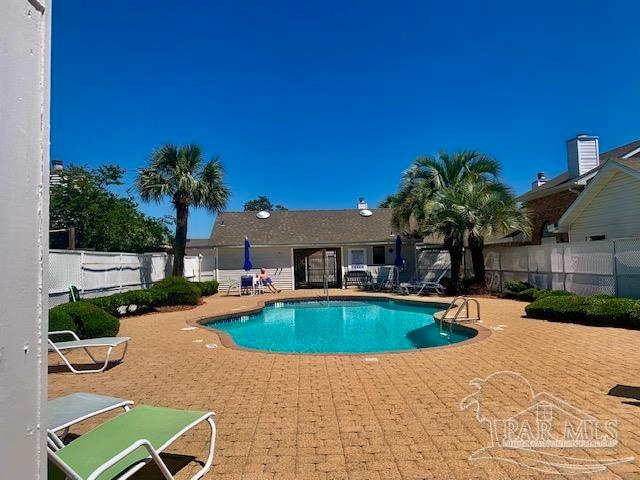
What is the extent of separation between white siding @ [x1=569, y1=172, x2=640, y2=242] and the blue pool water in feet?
21.4

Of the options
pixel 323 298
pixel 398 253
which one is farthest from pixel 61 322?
pixel 398 253

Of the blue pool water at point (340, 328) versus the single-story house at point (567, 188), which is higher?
the single-story house at point (567, 188)

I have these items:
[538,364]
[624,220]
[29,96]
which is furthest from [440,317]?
[29,96]

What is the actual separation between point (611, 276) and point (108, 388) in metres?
12.8

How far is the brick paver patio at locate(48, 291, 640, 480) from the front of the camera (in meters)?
3.26

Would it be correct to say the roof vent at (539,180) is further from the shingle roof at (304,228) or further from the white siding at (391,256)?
the white siding at (391,256)

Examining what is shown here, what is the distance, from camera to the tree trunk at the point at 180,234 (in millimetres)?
17578

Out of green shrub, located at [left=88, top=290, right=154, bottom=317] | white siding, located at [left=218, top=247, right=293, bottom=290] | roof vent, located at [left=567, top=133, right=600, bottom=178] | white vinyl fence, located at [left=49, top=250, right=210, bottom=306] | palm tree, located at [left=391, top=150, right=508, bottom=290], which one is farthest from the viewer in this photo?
white siding, located at [left=218, top=247, right=293, bottom=290]

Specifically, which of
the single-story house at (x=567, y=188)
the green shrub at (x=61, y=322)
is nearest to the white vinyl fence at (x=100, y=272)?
the green shrub at (x=61, y=322)

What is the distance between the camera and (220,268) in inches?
911

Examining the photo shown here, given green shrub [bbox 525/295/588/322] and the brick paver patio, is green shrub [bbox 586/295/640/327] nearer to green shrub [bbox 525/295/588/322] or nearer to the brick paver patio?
green shrub [bbox 525/295/588/322]

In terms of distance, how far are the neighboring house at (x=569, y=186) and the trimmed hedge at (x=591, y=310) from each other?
759 centimetres

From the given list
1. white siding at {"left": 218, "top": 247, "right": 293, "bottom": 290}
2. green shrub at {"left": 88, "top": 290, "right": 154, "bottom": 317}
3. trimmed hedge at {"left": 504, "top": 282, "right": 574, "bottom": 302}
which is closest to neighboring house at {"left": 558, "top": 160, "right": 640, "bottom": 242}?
trimmed hedge at {"left": 504, "top": 282, "right": 574, "bottom": 302}

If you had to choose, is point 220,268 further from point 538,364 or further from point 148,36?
point 538,364
